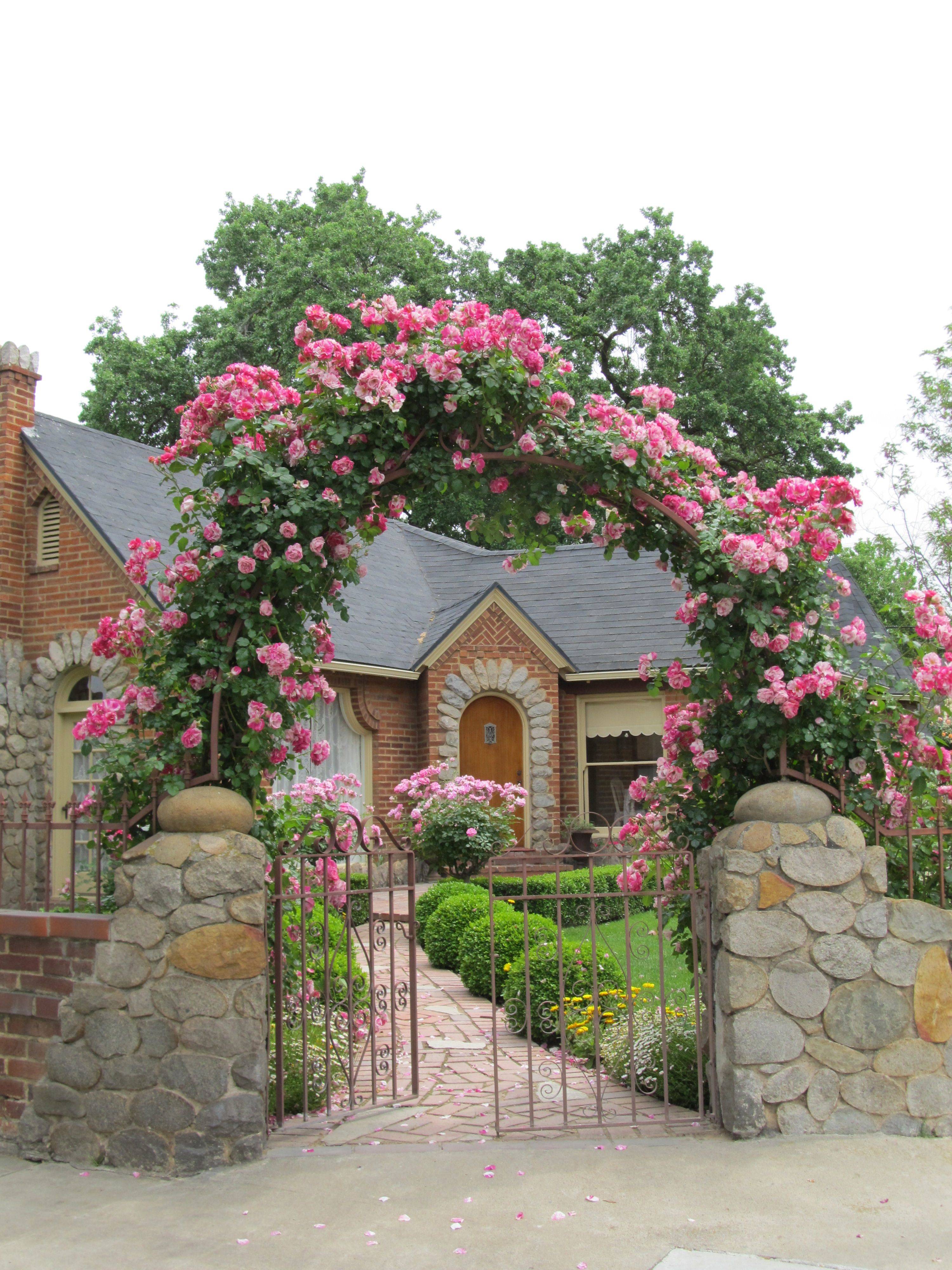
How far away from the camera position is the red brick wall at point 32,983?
17.4 ft

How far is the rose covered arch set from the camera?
548cm

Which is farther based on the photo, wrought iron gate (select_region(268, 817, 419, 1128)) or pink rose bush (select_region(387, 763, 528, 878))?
pink rose bush (select_region(387, 763, 528, 878))

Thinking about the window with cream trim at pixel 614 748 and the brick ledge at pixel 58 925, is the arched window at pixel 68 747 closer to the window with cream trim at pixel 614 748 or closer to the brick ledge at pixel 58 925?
the window with cream trim at pixel 614 748

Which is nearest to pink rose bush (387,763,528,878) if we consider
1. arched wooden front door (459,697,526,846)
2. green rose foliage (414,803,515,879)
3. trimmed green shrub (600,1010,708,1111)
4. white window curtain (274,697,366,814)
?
green rose foliage (414,803,515,879)

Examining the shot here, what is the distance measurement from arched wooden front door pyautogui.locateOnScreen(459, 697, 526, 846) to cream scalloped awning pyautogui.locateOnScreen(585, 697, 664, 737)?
3.80 feet

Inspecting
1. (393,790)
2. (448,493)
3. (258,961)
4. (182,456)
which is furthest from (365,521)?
(393,790)

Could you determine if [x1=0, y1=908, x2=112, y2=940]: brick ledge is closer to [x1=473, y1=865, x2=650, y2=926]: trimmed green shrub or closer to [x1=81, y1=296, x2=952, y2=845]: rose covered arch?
[x1=81, y1=296, x2=952, y2=845]: rose covered arch

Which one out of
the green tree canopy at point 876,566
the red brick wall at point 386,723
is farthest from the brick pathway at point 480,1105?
the green tree canopy at point 876,566

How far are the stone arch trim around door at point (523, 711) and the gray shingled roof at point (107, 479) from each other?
14.1 feet

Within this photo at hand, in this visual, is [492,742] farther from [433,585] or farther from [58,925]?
[58,925]

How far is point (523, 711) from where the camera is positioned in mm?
15141

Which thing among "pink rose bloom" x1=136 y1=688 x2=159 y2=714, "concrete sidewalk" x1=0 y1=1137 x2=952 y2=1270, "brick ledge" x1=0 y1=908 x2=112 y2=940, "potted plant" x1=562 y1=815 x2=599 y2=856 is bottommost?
"concrete sidewalk" x1=0 y1=1137 x2=952 y2=1270

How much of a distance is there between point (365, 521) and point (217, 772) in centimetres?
148

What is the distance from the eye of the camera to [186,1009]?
510 cm
